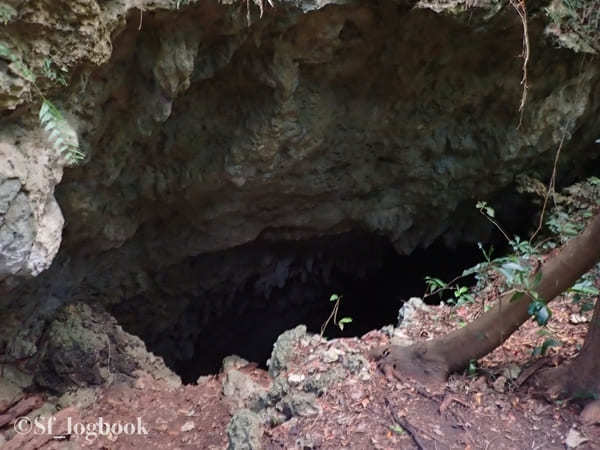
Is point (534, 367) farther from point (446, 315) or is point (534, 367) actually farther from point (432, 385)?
point (446, 315)

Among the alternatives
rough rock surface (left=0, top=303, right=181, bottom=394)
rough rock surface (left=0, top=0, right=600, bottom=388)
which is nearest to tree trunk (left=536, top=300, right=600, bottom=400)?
rough rock surface (left=0, top=0, right=600, bottom=388)

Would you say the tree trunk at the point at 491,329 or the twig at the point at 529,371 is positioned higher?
the tree trunk at the point at 491,329

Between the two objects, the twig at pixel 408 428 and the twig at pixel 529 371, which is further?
the twig at pixel 529 371

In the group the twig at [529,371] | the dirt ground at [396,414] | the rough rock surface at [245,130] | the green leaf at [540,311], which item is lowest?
the dirt ground at [396,414]

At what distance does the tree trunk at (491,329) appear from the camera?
2.04 metres

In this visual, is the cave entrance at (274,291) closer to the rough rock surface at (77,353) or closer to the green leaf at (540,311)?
the rough rock surface at (77,353)

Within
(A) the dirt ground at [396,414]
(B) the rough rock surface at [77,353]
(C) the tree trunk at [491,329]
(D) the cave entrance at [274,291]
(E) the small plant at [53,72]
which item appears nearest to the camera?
(C) the tree trunk at [491,329]

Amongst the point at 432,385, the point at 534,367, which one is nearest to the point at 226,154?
the point at 432,385

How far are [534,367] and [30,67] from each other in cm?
289

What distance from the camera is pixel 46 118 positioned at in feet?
7.45

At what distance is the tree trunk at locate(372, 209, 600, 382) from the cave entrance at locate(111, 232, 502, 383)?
271 centimetres

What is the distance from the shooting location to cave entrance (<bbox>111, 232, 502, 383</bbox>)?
5.31 meters

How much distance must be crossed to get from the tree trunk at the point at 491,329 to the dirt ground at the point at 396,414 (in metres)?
0.09

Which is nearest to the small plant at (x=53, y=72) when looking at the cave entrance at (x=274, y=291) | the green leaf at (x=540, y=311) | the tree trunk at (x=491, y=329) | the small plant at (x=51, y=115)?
the small plant at (x=51, y=115)
